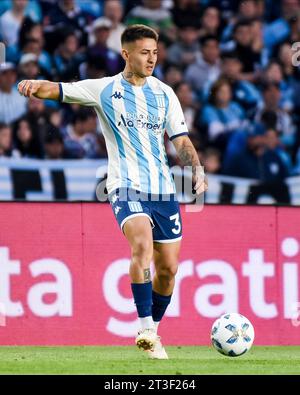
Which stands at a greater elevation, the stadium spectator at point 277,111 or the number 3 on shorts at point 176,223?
the stadium spectator at point 277,111

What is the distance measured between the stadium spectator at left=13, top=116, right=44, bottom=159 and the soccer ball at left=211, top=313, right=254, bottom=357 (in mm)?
5984

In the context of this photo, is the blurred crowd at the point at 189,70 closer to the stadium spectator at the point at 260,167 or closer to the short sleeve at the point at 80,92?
the stadium spectator at the point at 260,167

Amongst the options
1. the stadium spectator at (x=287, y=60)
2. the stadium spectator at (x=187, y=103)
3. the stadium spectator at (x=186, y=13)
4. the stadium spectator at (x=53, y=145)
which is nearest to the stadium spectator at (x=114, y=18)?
the stadium spectator at (x=186, y=13)

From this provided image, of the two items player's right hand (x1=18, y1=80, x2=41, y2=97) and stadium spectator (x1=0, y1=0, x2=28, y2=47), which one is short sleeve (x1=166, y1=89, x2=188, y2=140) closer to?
player's right hand (x1=18, y1=80, x2=41, y2=97)

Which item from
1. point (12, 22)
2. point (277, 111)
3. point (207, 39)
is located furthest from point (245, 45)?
point (12, 22)

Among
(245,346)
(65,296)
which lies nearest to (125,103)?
(245,346)

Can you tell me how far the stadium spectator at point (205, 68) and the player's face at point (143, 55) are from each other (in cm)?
653

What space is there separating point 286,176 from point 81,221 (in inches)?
175

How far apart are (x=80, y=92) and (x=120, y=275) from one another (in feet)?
9.24

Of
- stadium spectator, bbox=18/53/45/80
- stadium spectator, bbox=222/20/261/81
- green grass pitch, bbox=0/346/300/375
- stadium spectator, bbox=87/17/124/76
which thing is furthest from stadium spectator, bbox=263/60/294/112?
green grass pitch, bbox=0/346/300/375

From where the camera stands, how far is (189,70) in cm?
1471

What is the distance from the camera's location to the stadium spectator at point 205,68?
14664 millimetres

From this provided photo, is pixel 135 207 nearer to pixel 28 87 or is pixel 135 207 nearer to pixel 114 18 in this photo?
pixel 28 87

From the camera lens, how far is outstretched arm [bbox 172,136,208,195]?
314 inches
